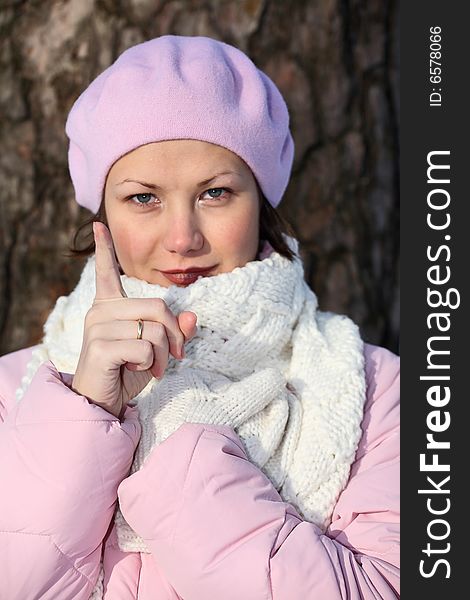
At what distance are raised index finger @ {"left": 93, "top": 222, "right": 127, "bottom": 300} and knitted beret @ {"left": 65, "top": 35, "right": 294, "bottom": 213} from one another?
0.33 metres

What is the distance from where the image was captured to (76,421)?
5.85 feet

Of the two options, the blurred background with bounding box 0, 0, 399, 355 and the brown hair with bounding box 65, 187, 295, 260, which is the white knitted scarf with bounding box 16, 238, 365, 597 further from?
the blurred background with bounding box 0, 0, 399, 355

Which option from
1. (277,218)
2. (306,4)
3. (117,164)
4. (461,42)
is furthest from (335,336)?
(306,4)

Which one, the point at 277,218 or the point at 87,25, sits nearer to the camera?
the point at 277,218

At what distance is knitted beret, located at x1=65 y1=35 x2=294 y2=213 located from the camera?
2100mm

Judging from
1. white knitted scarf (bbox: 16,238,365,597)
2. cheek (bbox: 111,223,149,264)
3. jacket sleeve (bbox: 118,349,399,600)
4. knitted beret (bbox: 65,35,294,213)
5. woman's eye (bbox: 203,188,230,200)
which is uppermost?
knitted beret (bbox: 65,35,294,213)

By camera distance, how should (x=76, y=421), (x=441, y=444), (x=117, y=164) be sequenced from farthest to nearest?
(x=117, y=164) < (x=76, y=421) < (x=441, y=444)

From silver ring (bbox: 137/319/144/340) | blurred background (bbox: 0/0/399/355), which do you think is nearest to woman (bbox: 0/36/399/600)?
silver ring (bbox: 137/319/144/340)

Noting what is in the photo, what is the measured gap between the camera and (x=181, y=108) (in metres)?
2.09

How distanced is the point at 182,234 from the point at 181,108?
0.28 meters

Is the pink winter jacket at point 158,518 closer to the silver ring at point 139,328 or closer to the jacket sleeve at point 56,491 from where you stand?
the jacket sleeve at point 56,491

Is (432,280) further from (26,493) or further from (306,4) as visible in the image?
(306,4)

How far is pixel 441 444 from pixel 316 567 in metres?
0.33

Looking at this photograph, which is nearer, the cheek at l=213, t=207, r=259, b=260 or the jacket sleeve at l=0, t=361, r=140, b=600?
the jacket sleeve at l=0, t=361, r=140, b=600
